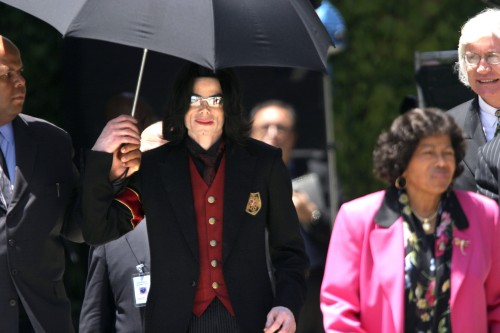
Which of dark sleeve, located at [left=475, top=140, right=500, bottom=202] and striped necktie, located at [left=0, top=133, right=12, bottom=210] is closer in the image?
striped necktie, located at [left=0, top=133, right=12, bottom=210]

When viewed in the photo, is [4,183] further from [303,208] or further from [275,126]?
[303,208]

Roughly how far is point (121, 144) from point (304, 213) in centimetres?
283

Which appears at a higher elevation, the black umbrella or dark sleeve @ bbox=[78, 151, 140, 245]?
the black umbrella

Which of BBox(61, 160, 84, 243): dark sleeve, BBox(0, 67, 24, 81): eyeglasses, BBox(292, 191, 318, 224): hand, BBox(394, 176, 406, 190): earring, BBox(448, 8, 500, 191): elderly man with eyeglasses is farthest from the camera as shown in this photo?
BBox(292, 191, 318, 224): hand

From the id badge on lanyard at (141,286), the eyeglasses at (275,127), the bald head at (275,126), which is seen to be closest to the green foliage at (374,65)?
the bald head at (275,126)

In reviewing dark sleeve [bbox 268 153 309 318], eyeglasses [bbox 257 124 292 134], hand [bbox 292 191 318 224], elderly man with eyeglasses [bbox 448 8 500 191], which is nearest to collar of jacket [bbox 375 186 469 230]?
dark sleeve [bbox 268 153 309 318]

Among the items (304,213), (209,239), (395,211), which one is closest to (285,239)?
(209,239)

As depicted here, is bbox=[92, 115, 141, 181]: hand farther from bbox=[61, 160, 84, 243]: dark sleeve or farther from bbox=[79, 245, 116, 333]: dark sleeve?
bbox=[79, 245, 116, 333]: dark sleeve

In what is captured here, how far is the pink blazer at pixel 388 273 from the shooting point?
16.0ft

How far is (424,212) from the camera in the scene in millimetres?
5051

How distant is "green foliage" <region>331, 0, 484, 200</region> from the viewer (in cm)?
940

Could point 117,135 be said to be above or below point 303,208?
above

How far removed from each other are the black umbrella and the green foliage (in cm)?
420

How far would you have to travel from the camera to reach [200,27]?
5027 millimetres
